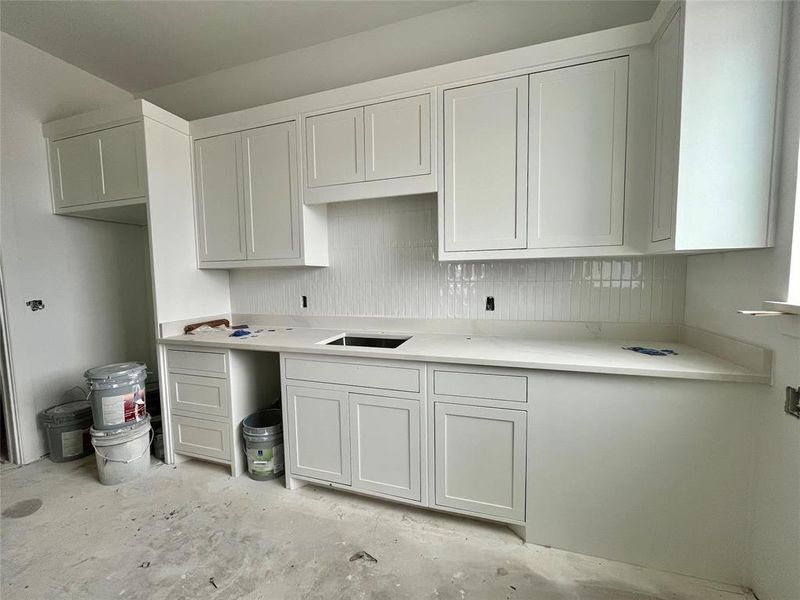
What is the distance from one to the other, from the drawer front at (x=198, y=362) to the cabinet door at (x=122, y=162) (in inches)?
43.6

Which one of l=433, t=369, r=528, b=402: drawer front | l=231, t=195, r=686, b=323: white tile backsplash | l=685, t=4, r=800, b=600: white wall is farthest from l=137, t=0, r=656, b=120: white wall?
l=433, t=369, r=528, b=402: drawer front

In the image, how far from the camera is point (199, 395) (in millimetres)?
2203

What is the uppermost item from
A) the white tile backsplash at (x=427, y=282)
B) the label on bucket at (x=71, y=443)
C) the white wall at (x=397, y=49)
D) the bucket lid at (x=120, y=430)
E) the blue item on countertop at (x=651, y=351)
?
the white wall at (x=397, y=49)

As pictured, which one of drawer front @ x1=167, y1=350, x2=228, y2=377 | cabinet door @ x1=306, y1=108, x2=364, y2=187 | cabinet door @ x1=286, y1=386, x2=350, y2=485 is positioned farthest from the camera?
drawer front @ x1=167, y1=350, x2=228, y2=377

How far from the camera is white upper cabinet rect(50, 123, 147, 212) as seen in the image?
7.18 feet

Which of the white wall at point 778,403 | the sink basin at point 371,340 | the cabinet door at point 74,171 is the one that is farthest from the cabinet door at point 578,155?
the cabinet door at point 74,171

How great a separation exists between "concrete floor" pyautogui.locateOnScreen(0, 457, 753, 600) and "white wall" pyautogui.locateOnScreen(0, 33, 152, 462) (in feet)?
2.56

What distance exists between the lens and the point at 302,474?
1.95 meters

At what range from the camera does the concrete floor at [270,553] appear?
1.36m

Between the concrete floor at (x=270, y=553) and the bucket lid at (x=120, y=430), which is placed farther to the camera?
the bucket lid at (x=120, y=430)

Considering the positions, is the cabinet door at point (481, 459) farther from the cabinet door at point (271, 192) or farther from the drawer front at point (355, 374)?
the cabinet door at point (271, 192)

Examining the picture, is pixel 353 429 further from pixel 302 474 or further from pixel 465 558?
pixel 465 558

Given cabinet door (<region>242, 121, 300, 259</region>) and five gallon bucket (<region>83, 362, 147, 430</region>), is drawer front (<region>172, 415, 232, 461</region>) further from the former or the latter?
cabinet door (<region>242, 121, 300, 259</region>)

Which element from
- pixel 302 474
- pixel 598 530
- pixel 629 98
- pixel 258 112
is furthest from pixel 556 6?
pixel 302 474
